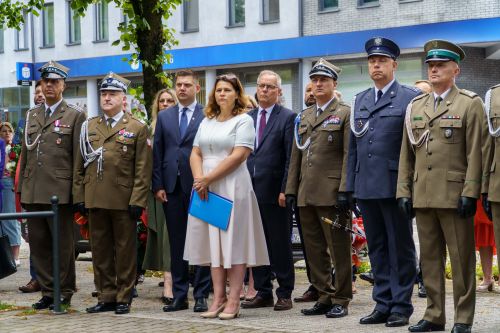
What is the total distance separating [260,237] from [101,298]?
5.34 ft

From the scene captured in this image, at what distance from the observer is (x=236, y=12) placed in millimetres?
40562

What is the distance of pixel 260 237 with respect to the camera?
404 inches

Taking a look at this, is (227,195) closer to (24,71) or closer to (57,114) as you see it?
A: (57,114)

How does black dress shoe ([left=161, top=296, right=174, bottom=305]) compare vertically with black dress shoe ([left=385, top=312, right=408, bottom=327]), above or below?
below

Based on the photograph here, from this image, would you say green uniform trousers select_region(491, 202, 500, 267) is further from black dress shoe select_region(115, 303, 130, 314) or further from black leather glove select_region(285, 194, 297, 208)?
black dress shoe select_region(115, 303, 130, 314)

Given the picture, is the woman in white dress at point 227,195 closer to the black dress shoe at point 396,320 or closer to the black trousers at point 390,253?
the black trousers at point 390,253

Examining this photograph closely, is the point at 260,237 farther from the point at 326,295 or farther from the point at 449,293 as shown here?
the point at 449,293

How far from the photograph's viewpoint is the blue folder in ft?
33.0

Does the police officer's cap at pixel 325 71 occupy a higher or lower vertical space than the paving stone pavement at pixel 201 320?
higher

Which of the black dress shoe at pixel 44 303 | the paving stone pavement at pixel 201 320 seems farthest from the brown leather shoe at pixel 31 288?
the black dress shoe at pixel 44 303

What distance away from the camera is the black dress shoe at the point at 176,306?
10617 millimetres

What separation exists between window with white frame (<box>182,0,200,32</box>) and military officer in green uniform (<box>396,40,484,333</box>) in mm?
33428

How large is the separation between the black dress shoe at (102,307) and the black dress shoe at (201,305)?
2.57 ft

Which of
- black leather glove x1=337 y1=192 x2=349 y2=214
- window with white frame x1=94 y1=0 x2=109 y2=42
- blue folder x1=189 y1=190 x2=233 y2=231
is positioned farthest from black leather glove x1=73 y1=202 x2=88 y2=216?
window with white frame x1=94 y1=0 x2=109 y2=42
